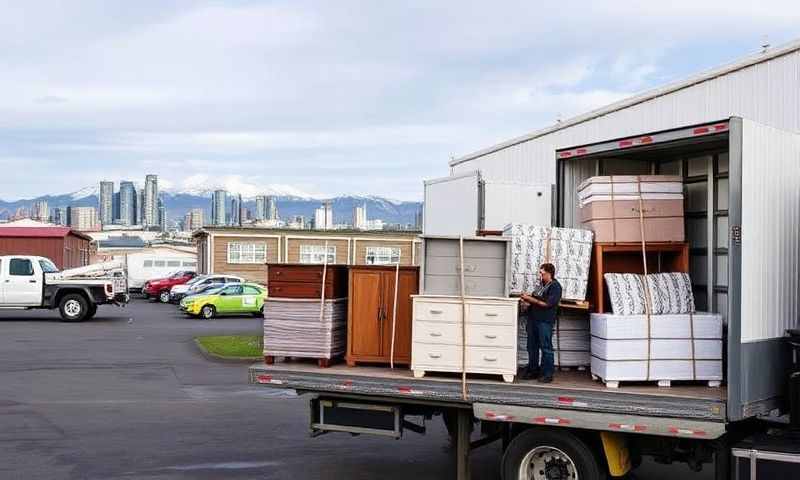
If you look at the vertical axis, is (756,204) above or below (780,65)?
below

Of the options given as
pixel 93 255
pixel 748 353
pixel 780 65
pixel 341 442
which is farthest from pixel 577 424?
pixel 93 255

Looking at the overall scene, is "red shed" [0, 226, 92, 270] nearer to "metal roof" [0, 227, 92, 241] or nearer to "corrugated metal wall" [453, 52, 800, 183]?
"metal roof" [0, 227, 92, 241]

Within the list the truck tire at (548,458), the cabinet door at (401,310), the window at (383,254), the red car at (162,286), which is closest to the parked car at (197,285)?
the red car at (162,286)

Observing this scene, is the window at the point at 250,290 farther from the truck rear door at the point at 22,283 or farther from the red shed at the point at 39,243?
the red shed at the point at 39,243

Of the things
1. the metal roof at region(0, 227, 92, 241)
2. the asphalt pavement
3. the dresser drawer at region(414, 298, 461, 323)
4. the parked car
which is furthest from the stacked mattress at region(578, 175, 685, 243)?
the metal roof at region(0, 227, 92, 241)

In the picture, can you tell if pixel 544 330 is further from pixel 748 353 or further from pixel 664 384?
pixel 748 353

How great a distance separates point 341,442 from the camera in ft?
37.5

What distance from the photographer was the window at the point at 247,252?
53000 millimetres

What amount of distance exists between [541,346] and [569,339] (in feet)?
2.15

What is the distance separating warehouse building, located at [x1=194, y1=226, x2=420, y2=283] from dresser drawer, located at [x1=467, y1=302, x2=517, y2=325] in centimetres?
4316

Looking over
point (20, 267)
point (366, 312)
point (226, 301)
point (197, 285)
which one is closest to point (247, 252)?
→ point (197, 285)

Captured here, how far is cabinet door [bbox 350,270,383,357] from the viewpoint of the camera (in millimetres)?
8727

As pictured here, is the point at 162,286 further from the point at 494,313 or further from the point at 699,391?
the point at 699,391

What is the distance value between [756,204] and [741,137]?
0.56 metres
